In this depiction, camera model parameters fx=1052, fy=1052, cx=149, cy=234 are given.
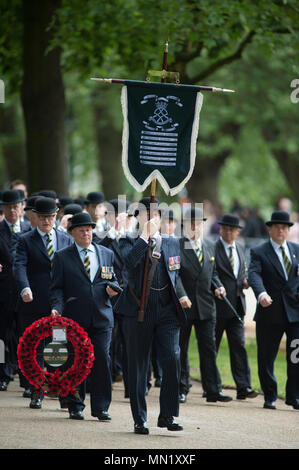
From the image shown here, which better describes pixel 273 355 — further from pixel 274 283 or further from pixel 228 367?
pixel 228 367

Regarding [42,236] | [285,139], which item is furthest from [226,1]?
[285,139]

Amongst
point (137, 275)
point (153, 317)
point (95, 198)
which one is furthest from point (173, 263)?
point (95, 198)

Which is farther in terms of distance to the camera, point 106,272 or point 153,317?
point 106,272

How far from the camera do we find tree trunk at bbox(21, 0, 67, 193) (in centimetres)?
2084

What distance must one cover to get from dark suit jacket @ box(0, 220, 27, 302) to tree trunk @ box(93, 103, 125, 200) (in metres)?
19.7

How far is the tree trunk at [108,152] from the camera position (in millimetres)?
34000

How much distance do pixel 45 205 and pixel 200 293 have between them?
8.40 ft

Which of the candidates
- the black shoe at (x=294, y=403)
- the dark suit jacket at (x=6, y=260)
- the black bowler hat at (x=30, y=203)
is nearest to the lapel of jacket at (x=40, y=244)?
the dark suit jacket at (x=6, y=260)

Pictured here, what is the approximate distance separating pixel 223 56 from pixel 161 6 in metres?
2.20

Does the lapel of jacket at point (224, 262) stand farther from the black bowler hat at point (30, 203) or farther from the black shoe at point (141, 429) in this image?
the black shoe at point (141, 429)

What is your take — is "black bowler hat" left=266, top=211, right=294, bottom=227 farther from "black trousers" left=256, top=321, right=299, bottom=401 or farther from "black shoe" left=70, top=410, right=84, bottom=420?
"black shoe" left=70, top=410, right=84, bottom=420

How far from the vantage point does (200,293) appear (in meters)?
13.5

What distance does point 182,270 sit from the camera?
13641 millimetres

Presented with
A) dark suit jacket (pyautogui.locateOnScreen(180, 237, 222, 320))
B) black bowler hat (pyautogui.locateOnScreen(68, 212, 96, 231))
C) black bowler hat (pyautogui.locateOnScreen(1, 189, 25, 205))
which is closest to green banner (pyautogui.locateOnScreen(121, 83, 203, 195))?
black bowler hat (pyautogui.locateOnScreen(68, 212, 96, 231))
